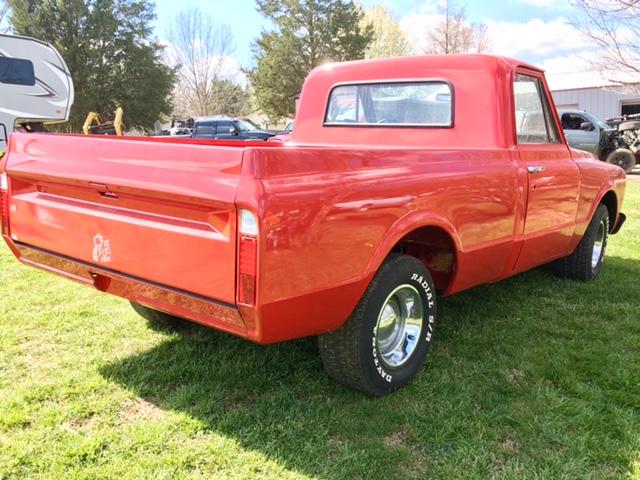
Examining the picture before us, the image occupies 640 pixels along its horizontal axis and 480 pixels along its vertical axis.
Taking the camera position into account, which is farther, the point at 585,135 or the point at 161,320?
the point at 585,135

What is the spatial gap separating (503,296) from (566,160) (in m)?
1.19

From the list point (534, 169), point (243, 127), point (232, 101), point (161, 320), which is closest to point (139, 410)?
point (161, 320)

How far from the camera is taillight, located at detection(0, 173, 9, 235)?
304 cm

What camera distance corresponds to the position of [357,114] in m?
4.37

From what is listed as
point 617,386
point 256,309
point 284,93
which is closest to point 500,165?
point 617,386

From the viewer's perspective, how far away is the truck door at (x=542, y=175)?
379 centimetres

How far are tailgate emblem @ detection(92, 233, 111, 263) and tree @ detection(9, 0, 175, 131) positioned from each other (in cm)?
3355

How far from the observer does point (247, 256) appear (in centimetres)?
210

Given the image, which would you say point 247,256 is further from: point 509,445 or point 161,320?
point 161,320

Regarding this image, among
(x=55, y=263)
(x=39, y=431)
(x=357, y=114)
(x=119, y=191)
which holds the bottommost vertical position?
(x=39, y=431)

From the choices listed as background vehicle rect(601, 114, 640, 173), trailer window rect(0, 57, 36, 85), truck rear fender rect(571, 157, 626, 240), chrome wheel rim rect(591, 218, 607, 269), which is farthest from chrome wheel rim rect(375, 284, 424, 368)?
background vehicle rect(601, 114, 640, 173)

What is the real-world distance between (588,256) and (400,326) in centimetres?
268

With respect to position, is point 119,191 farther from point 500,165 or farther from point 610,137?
point 610,137

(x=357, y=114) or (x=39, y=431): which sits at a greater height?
(x=357, y=114)
